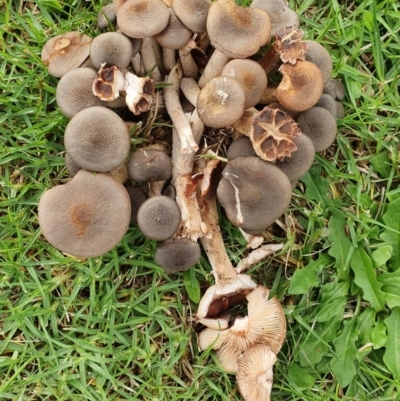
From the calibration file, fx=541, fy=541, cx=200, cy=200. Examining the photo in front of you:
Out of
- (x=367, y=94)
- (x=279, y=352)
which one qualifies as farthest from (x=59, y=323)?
(x=367, y=94)

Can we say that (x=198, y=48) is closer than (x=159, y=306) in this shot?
Yes

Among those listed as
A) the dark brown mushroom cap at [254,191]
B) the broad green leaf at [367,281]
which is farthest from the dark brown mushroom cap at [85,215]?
the broad green leaf at [367,281]

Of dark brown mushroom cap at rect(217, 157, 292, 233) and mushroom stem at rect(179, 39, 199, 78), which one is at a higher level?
mushroom stem at rect(179, 39, 199, 78)

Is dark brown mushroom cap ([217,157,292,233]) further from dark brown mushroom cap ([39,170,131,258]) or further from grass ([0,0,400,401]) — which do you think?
dark brown mushroom cap ([39,170,131,258])

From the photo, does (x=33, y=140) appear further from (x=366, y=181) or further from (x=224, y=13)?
(x=366, y=181)

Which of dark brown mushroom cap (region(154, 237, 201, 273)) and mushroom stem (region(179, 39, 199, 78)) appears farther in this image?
dark brown mushroom cap (region(154, 237, 201, 273))

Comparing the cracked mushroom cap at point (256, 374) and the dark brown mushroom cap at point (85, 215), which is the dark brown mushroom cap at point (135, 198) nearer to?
the dark brown mushroom cap at point (85, 215)

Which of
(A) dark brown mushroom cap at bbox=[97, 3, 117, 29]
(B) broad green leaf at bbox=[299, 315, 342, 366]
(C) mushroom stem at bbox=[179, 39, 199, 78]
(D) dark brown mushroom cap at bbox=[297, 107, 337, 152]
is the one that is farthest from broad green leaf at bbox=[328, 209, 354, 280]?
(A) dark brown mushroom cap at bbox=[97, 3, 117, 29]
